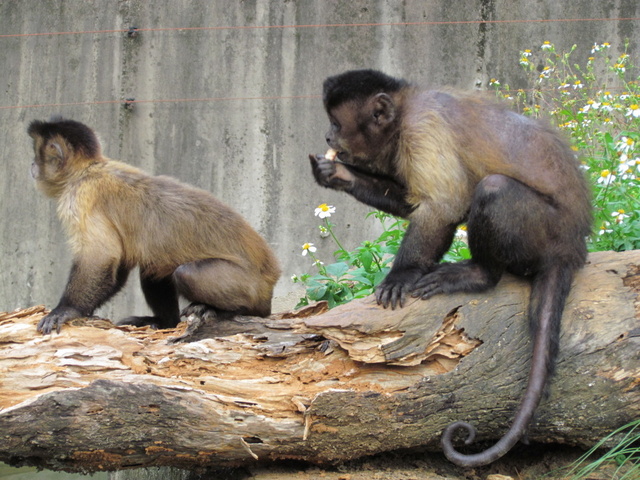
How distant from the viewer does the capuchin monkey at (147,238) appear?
16.2 ft

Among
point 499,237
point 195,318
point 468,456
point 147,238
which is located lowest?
point 468,456

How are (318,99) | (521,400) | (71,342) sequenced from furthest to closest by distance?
(318,99) → (71,342) → (521,400)

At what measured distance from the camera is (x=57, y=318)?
4559mm

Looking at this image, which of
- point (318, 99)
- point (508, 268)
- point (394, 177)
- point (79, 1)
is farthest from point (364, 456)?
point (79, 1)

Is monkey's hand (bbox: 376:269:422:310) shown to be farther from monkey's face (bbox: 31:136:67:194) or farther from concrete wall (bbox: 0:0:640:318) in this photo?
concrete wall (bbox: 0:0:640:318)

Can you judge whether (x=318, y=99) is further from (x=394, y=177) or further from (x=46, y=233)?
(x=394, y=177)

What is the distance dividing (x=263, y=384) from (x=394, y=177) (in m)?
1.74

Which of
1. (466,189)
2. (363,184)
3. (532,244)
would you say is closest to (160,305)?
(363,184)

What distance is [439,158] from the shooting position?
4430mm

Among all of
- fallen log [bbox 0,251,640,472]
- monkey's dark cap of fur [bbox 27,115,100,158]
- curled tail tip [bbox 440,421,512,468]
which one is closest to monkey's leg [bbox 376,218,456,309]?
fallen log [bbox 0,251,640,472]

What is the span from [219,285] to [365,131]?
145 centimetres

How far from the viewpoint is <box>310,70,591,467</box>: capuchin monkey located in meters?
4.07

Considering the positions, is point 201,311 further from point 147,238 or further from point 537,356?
point 537,356

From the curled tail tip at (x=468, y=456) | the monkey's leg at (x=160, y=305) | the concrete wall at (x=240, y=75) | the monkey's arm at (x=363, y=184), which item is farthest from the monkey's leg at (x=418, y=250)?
the concrete wall at (x=240, y=75)
